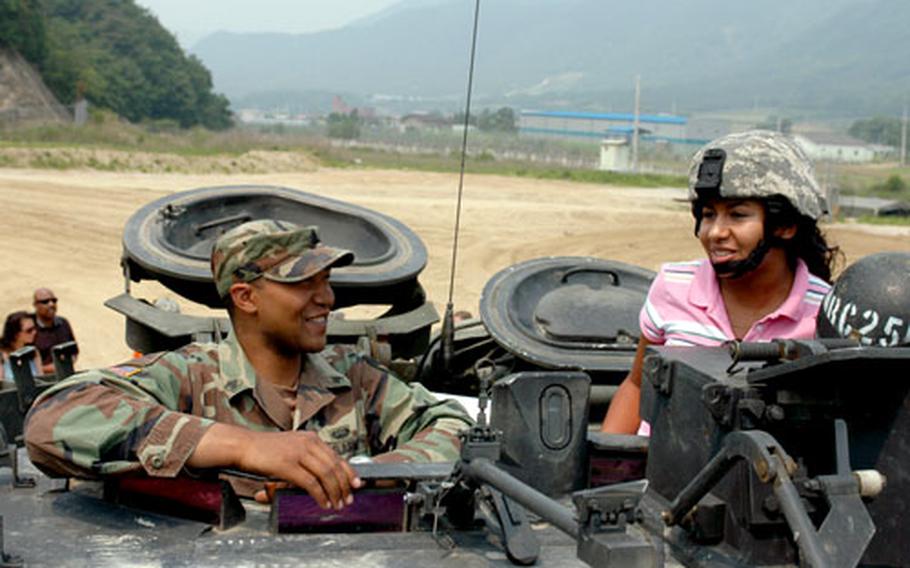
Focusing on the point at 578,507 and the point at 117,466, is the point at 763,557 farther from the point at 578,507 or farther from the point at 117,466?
the point at 117,466

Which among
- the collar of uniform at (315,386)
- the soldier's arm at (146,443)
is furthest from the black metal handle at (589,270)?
the soldier's arm at (146,443)

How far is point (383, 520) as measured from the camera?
3004 millimetres

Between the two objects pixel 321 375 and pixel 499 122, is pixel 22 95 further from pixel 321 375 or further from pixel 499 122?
pixel 321 375

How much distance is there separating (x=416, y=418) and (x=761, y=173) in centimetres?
105

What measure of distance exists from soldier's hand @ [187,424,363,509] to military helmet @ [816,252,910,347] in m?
1.02

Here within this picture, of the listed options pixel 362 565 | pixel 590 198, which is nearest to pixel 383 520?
pixel 362 565

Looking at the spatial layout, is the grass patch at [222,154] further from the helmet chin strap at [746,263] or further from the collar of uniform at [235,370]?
the helmet chin strap at [746,263]

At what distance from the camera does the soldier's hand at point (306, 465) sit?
9.50 feet

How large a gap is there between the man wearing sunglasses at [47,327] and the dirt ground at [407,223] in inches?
140

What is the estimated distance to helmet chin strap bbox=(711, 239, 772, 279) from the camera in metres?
3.59

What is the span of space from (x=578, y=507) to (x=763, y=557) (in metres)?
0.47

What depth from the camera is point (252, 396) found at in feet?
→ 11.4

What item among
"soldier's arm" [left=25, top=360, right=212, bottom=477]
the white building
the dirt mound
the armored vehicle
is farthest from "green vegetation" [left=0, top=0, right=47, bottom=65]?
the white building

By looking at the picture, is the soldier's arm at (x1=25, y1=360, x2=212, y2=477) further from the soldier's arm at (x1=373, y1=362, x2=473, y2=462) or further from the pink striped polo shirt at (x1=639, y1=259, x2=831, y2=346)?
the pink striped polo shirt at (x1=639, y1=259, x2=831, y2=346)
